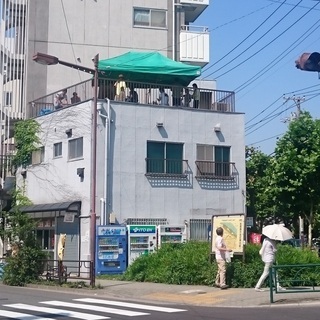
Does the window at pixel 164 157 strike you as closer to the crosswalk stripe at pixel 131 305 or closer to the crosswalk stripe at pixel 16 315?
the crosswalk stripe at pixel 131 305

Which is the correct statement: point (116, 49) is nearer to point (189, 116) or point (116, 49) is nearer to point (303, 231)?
point (189, 116)

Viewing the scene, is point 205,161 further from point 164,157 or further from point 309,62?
point 309,62

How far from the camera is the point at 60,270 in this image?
2447 centimetres

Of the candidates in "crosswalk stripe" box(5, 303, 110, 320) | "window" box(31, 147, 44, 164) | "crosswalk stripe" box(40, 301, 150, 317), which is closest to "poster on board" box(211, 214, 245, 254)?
"crosswalk stripe" box(40, 301, 150, 317)

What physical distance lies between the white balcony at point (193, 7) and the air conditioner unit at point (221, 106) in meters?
10.4

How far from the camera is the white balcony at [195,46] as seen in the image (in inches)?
1607

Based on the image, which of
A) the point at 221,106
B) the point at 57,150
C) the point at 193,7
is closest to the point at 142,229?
the point at 57,150

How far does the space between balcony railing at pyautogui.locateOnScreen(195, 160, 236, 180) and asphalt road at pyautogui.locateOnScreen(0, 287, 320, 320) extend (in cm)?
1319

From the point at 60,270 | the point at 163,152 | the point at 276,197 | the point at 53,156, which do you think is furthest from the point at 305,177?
the point at 53,156

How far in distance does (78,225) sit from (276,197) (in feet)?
28.9

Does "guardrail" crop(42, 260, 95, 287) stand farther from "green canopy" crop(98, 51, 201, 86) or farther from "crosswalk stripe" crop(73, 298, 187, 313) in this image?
"green canopy" crop(98, 51, 201, 86)

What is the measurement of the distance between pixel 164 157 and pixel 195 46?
38.5 ft

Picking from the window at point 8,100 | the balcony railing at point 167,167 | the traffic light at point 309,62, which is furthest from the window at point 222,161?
the traffic light at point 309,62

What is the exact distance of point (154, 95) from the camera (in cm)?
3300
